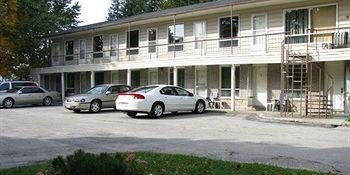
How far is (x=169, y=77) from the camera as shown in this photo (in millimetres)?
31125

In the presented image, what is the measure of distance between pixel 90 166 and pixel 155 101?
50.9 feet

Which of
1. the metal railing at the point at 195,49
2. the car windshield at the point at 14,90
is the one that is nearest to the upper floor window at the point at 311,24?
the metal railing at the point at 195,49

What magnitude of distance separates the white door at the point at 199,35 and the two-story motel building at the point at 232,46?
60 millimetres

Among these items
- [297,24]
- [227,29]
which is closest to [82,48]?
[227,29]

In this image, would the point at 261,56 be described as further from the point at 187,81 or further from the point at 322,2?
the point at 187,81

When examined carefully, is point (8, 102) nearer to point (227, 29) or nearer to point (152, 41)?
point (152, 41)

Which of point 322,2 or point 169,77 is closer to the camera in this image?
point 322,2

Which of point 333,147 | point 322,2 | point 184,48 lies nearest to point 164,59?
point 184,48

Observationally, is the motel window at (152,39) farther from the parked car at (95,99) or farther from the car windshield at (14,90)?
the car windshield at (14,90)

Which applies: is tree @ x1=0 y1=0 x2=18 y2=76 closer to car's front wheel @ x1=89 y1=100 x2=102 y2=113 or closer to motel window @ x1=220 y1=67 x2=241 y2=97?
car's front wheel @ x1=89 y1=100 x2=102 y2=113

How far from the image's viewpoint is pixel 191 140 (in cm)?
1312

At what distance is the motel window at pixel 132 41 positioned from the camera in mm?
33438

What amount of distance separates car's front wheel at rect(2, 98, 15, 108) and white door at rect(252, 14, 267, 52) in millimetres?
15782

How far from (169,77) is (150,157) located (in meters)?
21.9
